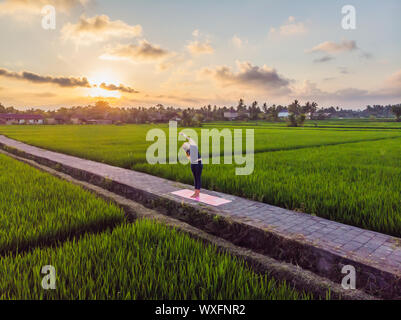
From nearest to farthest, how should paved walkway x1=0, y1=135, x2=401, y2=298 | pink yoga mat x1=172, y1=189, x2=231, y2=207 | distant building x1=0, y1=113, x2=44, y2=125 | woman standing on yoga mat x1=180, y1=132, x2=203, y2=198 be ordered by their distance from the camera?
paved walkway x1=0, y1=135, x2=401, y2=298, woman standing on yoga mat x1=180, y1=132, x2=203, y2=198, pink yoga mat x1=172, y1=189, x2=231, y2=207, distant building x1=0, y1=113, x2=44, y2=125

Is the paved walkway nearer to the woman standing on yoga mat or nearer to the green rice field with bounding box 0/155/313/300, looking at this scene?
the woman standing on yoga mat

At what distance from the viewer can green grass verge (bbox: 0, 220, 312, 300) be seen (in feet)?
6.08

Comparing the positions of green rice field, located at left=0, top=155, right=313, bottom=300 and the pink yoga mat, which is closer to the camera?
green rice field, located at left=0, top=155, right=313, bottom=300

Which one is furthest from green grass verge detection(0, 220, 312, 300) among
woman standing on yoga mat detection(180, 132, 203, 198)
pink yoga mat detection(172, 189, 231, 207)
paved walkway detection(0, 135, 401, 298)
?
pink yoga mat detection(172, 189, 231, 207)

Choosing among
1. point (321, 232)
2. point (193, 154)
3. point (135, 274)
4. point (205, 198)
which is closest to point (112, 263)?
point (135, 274)

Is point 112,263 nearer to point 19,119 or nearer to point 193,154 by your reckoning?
point 193,154

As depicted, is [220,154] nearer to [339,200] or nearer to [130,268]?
[339,200]

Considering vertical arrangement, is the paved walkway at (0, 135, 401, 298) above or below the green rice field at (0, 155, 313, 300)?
below

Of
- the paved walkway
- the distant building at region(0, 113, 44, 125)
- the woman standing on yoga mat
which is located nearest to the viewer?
the paved walkway

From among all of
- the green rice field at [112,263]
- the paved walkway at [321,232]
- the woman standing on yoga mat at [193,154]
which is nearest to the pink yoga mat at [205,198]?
the paved walkway at [321,232]

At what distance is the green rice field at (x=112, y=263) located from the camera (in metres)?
1.87

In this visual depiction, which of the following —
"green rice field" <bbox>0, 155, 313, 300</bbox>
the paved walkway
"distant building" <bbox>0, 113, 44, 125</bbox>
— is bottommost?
the paved walkway

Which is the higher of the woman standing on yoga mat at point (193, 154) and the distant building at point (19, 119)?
the distant building at point (19, 119)

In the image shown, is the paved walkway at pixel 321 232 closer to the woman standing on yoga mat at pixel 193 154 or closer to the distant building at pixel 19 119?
the woman standing on yoga mat at pixel 193 154
